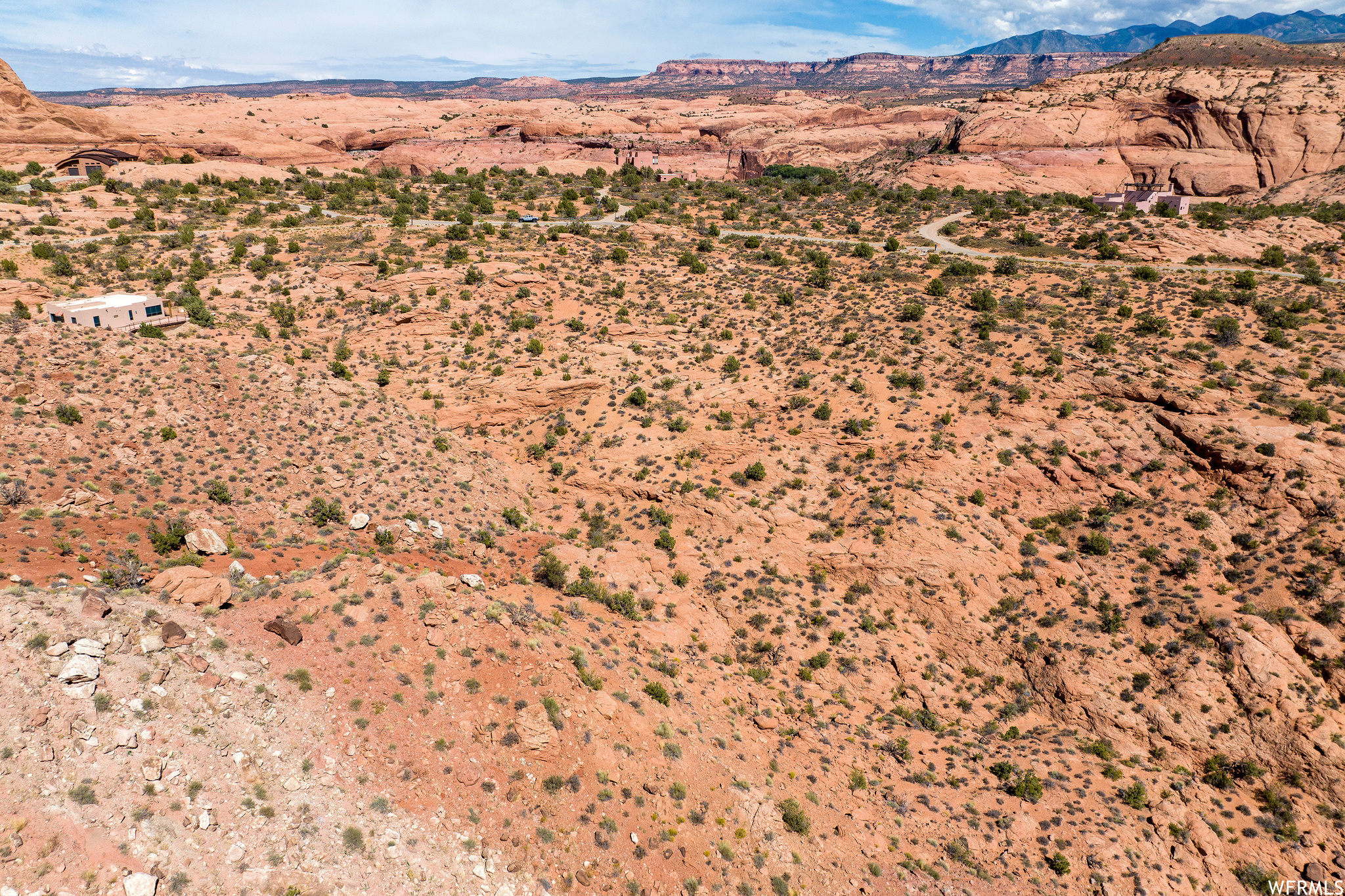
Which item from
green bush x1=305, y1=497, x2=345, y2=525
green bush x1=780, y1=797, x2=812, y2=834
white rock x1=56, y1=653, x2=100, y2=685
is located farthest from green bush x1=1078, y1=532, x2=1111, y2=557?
white rock x1=56, y1=653, x2=100, y2=685

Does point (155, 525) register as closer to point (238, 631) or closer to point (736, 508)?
point (238, 631)

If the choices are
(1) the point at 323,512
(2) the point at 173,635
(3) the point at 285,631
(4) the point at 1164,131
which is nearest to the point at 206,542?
(1) the point at 323,512

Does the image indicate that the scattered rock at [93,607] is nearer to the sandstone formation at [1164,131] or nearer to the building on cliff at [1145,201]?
the building on cliff at [1145,201]

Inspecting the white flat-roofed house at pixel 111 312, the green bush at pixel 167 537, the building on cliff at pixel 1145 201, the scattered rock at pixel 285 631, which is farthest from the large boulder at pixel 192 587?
the building on cliff at pixel 1145 201

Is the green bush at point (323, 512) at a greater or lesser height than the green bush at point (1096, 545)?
greater

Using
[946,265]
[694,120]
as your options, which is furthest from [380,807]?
[694,120]

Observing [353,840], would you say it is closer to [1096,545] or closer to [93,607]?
[93,607]
